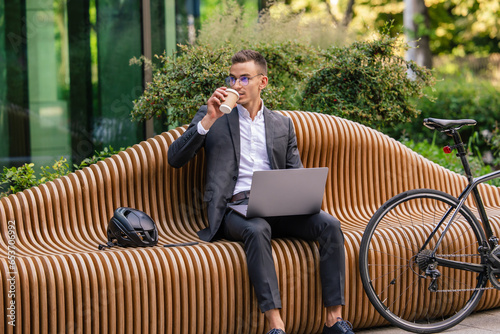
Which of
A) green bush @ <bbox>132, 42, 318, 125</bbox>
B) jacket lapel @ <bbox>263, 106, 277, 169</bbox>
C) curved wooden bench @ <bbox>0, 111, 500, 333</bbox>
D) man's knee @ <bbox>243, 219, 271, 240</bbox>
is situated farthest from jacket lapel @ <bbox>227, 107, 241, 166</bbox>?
green bush @ <bbox>132, 42, 318, 125</bbox>

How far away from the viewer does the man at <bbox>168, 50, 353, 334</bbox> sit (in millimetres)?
3514

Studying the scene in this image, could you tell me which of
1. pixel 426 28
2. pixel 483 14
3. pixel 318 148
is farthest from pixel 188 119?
pixel 483 14

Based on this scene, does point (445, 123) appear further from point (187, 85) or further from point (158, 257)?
point (187, 85)

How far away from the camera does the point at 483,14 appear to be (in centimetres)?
2077

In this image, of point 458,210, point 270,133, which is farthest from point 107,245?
point 458,210

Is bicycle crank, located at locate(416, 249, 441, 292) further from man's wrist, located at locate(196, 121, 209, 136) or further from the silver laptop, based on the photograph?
man's wrist, located at locate(196, 121, 209, 136)

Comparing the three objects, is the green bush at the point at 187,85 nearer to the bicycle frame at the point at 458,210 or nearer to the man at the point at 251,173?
the man at the point at 251,173

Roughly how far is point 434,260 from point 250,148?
1272 mm

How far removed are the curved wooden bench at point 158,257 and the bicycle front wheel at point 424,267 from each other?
5.8 inches

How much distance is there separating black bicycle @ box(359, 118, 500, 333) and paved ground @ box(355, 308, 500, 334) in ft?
0.28

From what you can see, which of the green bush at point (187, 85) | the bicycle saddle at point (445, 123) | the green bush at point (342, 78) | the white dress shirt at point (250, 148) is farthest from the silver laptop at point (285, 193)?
the green bush at point (342, 78)

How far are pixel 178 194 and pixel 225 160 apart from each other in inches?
20.4

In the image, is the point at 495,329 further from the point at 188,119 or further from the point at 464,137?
the point at 464,137

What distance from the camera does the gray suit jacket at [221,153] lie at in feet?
12.8
